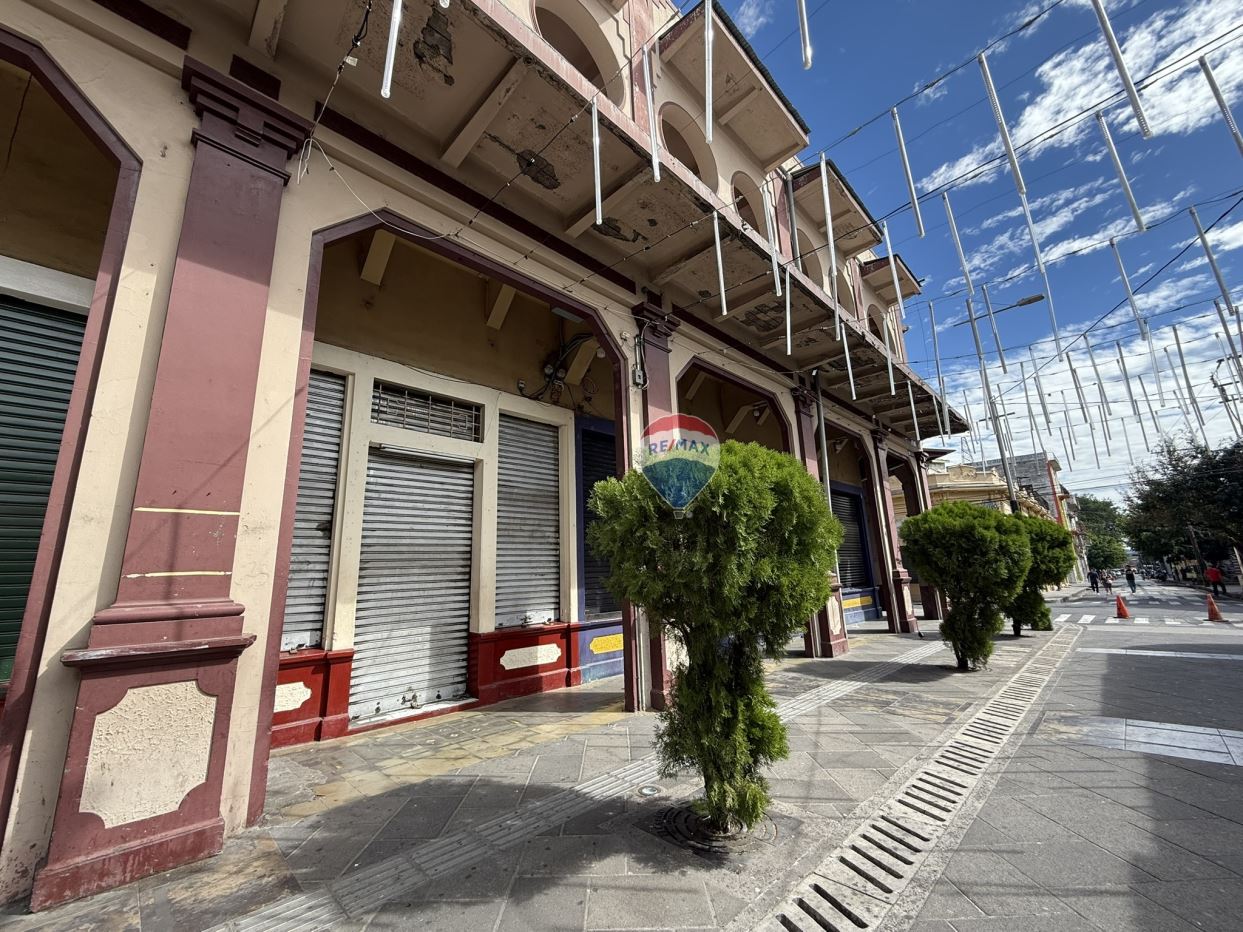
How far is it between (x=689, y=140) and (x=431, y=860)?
8493 mm

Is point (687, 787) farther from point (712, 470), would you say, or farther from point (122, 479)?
point (122, 479)

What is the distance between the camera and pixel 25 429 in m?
3.83

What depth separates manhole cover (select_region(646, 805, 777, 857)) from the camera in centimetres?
282

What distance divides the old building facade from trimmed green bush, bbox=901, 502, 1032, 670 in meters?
3.64

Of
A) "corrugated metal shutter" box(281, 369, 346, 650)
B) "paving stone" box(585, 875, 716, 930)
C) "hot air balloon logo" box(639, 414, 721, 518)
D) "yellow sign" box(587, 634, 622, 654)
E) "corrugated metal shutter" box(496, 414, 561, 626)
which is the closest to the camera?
"paving stone" box(585, 875, 716, 930)

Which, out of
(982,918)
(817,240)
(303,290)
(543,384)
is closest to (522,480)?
(543,384)

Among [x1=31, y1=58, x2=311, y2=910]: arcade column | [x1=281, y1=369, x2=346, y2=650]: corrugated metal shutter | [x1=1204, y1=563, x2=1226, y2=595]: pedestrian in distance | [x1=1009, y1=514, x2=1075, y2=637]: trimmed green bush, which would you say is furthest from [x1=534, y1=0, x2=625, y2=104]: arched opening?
[x1=1204, y1=563, x2=1226, y2=595]: pedestrian in distance

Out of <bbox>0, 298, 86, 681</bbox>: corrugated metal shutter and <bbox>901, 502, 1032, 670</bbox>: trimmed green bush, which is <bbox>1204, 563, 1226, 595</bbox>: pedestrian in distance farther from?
<bbox>0, 298, 86, 681</bbox>: corrugated metal shutter

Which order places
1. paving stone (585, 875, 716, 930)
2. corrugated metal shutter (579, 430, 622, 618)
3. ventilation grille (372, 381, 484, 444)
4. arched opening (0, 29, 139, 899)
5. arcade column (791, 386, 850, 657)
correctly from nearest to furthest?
paving stone (585, 875, 716, 930) < arched opening (0, 29, 139, 899) < ventilation grille (372, 381, 484, 444) < corrugated metal shutter (579, 430, 622, 618) < arcade column (791, 386, 850, 657)

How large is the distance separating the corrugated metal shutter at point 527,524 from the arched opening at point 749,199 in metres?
4.83

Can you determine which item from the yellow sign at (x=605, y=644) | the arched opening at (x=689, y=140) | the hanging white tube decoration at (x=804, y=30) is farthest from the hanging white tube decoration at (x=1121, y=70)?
the yellow sign at (x=605, y=644)

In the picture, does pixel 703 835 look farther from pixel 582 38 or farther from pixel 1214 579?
pixel 1214 579

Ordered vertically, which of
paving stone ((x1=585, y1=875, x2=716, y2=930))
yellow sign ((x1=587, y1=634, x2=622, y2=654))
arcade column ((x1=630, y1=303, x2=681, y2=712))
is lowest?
paving stone ((x1=585, y1=875, x2=716, y2=930))

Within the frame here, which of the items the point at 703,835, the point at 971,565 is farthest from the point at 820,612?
the point at 703,835
